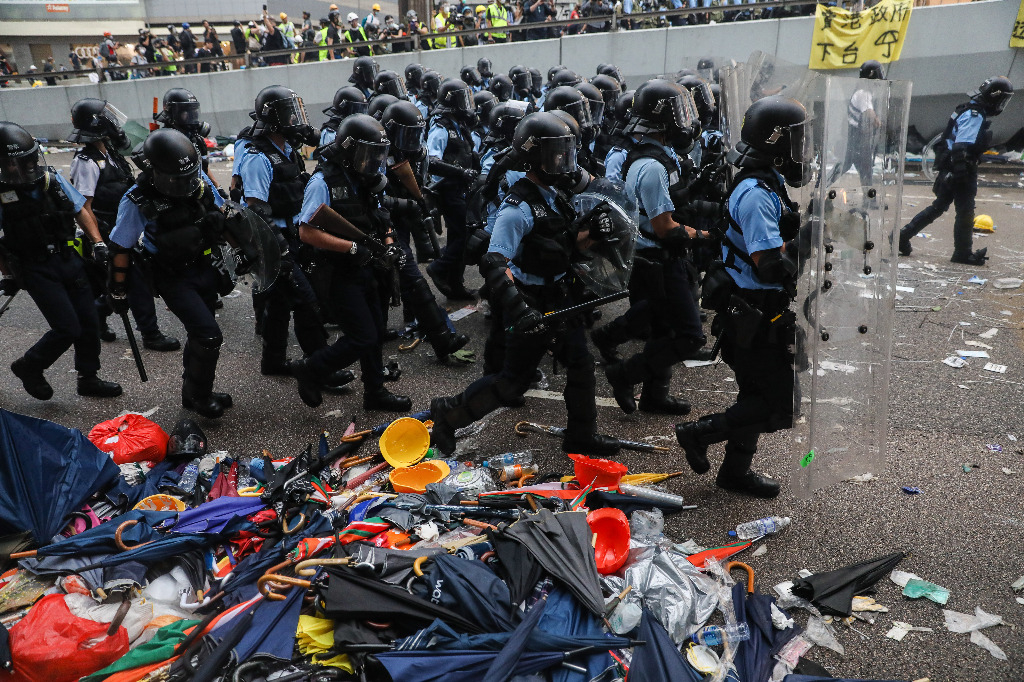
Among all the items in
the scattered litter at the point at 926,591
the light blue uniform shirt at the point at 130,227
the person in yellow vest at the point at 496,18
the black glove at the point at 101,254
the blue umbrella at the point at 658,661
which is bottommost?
the scattered litter at the point at 926,591

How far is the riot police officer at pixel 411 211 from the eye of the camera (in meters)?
5.55

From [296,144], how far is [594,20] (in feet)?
42.8

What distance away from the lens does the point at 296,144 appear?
5.60 metres

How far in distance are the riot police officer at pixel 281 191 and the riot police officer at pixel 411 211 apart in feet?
2.16

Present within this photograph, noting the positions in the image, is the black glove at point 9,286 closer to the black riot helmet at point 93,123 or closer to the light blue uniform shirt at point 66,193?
the light blue uniform shirt at point 66,193

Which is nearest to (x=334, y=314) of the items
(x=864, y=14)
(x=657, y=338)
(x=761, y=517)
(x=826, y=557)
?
(x=657, y=338)

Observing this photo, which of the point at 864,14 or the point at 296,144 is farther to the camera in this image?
the point at 864,14

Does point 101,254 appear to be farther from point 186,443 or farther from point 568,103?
point 568,103

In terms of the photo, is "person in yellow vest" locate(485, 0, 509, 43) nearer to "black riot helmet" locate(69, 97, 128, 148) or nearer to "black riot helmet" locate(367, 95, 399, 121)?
"black riot helmet" locate(367, 95, 399, 121)

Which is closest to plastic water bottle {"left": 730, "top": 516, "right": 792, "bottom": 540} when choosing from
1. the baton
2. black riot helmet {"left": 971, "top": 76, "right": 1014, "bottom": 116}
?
the baton

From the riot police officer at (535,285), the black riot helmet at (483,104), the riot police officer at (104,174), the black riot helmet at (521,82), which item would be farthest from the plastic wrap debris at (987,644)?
the black riot helmet at (521,82)

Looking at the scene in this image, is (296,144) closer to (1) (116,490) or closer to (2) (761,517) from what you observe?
(1) (116,490)

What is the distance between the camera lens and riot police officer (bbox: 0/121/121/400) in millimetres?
4777

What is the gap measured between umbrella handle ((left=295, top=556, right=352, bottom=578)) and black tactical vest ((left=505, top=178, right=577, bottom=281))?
1886mm
